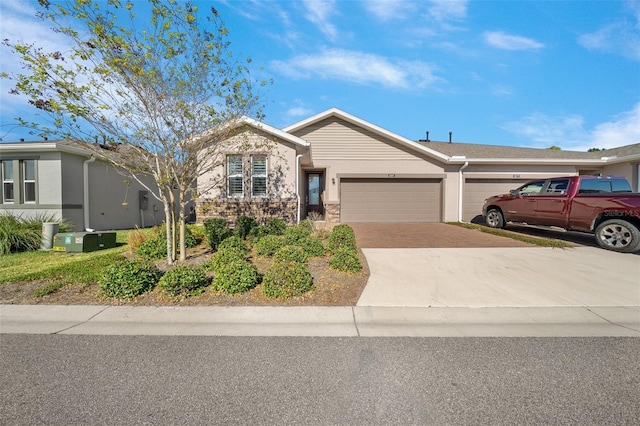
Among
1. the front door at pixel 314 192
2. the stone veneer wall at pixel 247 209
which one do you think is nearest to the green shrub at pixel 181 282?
the stone veneer wall at pixel 247 209

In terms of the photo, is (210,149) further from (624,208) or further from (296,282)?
(624,208)

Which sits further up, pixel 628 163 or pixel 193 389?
pixel 628 163

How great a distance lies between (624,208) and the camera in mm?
7094

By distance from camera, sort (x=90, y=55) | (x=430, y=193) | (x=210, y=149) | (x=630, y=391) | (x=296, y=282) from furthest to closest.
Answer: (x=430, y=193) → (x=210, y=149) → (x=90, y=55) → (x=296, y=282) → (x=630, y=391)

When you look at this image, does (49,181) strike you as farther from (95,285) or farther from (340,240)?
(340,240)

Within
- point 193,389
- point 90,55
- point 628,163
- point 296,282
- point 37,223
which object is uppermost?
point 90,55

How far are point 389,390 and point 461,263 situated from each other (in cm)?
477

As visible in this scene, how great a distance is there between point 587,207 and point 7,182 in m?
19.9

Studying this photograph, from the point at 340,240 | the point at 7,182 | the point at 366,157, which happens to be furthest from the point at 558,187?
the point at 7,182

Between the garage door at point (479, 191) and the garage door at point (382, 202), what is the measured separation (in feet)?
4.06

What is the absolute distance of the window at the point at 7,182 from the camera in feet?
36.0

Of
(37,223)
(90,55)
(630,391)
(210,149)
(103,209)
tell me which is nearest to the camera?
(630,391)

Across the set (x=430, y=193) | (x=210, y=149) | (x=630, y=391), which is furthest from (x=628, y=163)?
(x=210, y=149)

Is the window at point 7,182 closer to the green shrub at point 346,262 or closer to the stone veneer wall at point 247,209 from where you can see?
the stone veneer wall at point 247,209
